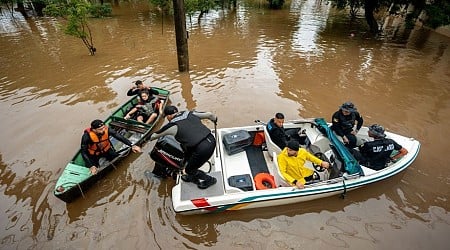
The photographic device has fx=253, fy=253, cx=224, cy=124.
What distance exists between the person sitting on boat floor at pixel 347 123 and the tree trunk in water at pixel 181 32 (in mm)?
7161

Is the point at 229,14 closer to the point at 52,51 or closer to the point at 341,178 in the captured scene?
the point at 52,51

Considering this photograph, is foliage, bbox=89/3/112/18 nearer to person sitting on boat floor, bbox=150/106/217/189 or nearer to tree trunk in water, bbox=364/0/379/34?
tree trunk in water, bbox=364/0/379/34

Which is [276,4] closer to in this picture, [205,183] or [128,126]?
[128,126]

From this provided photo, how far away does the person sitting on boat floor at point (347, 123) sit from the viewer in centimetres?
597

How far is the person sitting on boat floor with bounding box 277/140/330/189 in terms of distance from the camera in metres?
4.75

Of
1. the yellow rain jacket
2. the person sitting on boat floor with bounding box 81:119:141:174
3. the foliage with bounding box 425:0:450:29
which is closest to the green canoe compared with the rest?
the person sitting on boat floor with bounding box 81:119:141:174

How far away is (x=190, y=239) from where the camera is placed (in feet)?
15.5

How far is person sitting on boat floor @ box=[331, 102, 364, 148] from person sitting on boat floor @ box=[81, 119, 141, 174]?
4.66 meters

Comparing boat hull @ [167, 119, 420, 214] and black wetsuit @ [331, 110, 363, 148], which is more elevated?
black wetsuit @ [331, 110, 363, 148]

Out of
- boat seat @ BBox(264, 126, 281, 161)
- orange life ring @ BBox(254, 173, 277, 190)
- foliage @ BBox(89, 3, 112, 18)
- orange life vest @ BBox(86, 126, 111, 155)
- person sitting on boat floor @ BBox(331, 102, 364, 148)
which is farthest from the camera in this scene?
foliage @ BBox(89, 3, 112, 18)

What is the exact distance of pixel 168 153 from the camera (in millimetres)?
4984

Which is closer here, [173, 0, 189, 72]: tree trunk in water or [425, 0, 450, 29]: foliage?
[173, 0, 189, 72]: tree trunk in water

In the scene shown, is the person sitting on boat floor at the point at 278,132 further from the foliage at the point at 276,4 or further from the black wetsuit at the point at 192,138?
the foliage at the point at 276,4

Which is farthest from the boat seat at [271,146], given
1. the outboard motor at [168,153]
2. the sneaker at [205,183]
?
the outboard motor at [168,153]
